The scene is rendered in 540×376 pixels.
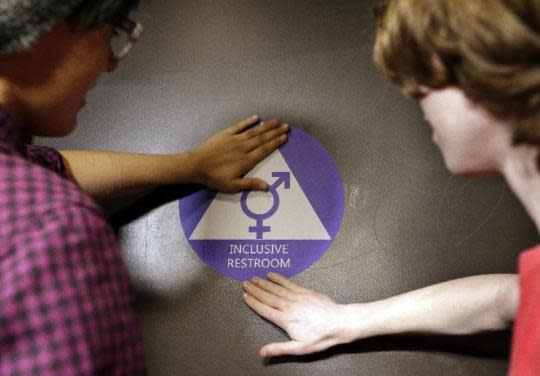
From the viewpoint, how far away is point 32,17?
64 centimetres

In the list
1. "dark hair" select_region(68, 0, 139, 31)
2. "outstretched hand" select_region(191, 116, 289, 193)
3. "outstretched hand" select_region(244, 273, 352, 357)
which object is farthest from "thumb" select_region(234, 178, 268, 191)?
"dark hair" select_region(68, 0, 139, 31)

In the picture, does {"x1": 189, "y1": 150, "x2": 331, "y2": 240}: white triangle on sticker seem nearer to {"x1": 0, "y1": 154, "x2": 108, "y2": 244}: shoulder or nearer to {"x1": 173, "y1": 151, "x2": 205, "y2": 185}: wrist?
{"x1": 173, "y1": 151, "x2": 205, "y2": 185}: wrist

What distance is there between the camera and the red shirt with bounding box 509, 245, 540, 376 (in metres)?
0.71

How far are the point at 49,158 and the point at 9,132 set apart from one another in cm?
34

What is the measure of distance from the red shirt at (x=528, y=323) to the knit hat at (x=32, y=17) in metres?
0.67

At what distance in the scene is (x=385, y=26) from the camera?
68cm

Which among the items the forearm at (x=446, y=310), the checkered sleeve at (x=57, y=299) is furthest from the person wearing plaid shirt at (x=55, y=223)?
the forearm at (x=446, y=310)

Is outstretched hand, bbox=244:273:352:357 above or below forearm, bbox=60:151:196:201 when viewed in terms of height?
below

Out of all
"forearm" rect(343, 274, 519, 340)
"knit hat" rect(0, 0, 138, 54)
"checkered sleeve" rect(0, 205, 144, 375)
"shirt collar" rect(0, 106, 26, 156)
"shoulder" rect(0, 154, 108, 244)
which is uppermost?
"knit hat" rect(0, 0, 138, 54)

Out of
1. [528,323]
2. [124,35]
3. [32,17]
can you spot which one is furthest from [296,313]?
[32,17]

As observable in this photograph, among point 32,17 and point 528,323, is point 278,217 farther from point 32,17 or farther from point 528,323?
point 32,17

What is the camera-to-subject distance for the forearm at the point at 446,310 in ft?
3.09

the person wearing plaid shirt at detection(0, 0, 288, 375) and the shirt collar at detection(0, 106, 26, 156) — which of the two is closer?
the person wearing plaid shirt at detection(0, 0, 288, 375)

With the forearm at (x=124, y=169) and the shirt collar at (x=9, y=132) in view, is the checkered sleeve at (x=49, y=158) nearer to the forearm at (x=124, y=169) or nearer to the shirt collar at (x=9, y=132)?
the forearm at (x=124, y=169)
